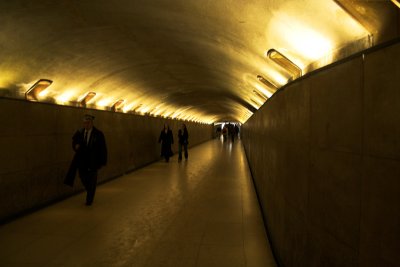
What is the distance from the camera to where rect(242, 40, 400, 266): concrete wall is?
1.54 metres

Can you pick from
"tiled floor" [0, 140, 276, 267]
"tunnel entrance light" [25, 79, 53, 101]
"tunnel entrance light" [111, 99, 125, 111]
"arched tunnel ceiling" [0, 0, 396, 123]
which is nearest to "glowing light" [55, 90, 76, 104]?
"arched tunnel ceiling" [0, 0, 396, 123]

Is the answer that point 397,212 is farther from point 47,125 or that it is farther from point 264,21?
point 47,125

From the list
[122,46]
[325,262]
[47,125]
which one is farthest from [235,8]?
[47,125]

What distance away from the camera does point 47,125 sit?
22.7ft

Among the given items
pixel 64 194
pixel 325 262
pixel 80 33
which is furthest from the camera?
pixel 64 194

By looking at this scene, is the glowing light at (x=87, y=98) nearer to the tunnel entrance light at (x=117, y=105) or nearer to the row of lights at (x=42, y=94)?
the row of lights at (x=42, y=94)

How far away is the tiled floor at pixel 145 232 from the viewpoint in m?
3.98

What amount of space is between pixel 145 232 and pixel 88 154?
2.42 m

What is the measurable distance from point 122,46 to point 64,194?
363 centimetres

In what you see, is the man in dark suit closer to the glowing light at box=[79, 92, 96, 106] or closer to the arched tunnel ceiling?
the arched tunnel ceiling

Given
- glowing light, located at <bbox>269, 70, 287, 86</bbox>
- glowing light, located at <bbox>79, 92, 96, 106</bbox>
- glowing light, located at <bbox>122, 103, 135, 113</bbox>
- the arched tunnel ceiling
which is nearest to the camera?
the arched tunnel ceiling

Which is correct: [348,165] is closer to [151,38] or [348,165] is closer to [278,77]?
[278,77]

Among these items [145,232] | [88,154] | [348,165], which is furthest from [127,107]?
[348,165]

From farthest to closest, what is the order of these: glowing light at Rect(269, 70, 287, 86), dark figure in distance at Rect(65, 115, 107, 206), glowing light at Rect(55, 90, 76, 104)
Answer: glowing light at Rect(55, 90, 76, 104)
dark figure in distance at Rect(65, 115, 107, 206)
glowing light at Rect(269, 70, 287, 86)
